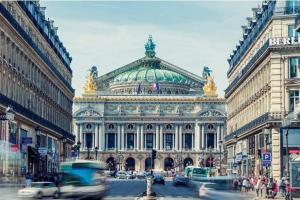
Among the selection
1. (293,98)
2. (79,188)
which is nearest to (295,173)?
(79,188)

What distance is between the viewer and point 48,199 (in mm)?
58688

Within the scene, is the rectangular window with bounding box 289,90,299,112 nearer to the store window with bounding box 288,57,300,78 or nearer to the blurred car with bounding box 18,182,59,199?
the store window with bounding box 288,57,300,78

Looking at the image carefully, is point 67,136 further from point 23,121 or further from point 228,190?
point 228,190

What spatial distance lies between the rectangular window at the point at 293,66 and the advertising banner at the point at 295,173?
20676 mm

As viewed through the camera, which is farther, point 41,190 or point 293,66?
point 293,66

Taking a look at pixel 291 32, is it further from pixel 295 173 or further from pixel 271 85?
pixel 295 173

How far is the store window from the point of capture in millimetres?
80438

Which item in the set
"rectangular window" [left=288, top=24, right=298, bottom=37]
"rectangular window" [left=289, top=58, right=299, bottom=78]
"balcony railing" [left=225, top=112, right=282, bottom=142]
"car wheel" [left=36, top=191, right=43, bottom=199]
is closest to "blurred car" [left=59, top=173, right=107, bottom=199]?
"car wheel" [left=36, top=191, right=43, bottom=199]

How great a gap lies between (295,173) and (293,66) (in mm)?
21516

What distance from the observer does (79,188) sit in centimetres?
5491

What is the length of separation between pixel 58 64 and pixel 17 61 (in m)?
40.6

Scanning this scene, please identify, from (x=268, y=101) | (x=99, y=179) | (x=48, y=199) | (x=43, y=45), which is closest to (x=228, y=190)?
(x=99, y=179)

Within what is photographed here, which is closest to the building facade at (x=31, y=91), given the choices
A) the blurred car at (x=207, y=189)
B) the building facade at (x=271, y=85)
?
the blurred car at (x=207, y=189)

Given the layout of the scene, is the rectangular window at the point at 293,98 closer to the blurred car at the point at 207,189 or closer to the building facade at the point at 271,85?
the building facade at the point at 271,85
